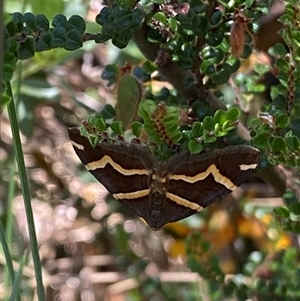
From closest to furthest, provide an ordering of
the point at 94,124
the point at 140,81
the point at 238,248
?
the point at 94,124 → the point at 140,81 → the point at 238,248

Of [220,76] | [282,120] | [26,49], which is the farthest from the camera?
[220,76]

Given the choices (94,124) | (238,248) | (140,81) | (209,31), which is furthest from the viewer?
(238,248)

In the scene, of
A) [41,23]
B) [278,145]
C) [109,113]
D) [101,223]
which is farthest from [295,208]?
[101,223]

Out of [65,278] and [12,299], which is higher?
[12,299]

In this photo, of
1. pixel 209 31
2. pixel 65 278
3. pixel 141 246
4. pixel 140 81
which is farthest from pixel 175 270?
pixel 209 31

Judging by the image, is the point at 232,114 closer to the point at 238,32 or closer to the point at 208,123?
the point at 208,123

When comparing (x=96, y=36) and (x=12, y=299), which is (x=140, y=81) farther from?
(x=12, y=299)

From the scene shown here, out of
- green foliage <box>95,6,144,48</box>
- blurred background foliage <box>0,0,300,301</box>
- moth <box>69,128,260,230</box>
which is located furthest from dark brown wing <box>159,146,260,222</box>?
blurred background foliage <box>0,0,300,301</box>

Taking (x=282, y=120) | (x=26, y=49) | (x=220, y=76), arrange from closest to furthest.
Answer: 1. (x=26, y=49)
2. (x=282, y=120)
3. (x=220, y=76)
